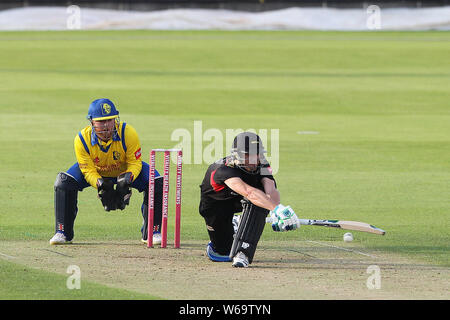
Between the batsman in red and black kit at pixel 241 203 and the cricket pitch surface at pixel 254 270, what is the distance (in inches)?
8.7

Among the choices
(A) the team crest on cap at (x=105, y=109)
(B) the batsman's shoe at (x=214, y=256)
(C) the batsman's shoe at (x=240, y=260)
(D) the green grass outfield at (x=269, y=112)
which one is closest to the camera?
(C) the batsman's shoe at (x=240, y=260)

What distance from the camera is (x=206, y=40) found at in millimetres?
40188

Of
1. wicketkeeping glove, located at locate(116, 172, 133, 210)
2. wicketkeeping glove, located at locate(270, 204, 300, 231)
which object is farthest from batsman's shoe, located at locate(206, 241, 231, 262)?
wicketkeeping glove, located at locate(116, 172, 133, 210)

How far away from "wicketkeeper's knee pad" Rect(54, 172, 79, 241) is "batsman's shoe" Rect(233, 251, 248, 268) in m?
2.05

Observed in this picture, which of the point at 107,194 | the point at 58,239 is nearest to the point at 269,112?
the point at 107,194

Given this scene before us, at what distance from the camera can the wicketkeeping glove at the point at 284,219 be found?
884cm

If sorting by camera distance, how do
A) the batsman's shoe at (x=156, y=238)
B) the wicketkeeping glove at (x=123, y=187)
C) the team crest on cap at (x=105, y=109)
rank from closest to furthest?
the team crest on cap at (x=105, y=109) → the wicketkeeping glove at (x=123, y=187) → the batsman's shoe at (x=156, y=238)

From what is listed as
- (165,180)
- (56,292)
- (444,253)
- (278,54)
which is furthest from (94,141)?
(278,54)

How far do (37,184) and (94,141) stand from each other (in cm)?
433

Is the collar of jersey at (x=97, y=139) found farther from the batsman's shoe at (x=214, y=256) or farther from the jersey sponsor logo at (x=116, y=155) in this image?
the batsman's shoe at (x=214, y=256)

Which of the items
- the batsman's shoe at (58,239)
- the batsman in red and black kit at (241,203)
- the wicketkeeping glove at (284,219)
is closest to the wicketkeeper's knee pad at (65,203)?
the batsman's shoe at (58,239)

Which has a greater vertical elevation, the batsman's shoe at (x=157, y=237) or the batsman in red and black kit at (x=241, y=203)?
the batsman in red and black kit at (x=241, y=203)

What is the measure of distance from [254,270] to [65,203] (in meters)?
2.37

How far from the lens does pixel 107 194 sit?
1006cm
